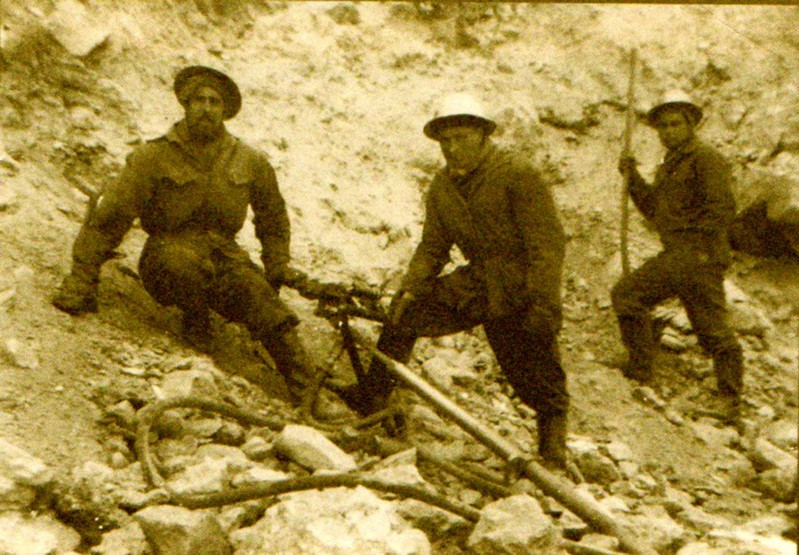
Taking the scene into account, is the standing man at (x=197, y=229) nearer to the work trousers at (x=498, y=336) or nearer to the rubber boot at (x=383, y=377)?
the rubber boot at (x=383, y=377)

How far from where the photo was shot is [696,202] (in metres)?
5.93

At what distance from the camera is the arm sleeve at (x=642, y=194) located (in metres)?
6.29

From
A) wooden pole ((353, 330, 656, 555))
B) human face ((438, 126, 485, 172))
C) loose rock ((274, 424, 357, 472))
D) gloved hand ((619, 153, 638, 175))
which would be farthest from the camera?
gloved hand ((619, 153, 638, 175))

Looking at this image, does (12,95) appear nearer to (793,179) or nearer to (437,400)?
(437,400)

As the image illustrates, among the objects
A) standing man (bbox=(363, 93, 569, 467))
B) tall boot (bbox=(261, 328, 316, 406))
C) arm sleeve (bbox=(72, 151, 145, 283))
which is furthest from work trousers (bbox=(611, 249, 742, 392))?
arm sleeve (bbox=(72, 151, 145, 283))

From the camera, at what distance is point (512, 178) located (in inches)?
182

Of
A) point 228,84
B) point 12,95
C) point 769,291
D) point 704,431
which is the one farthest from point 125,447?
point 769,291

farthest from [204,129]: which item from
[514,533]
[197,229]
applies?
[514,533]

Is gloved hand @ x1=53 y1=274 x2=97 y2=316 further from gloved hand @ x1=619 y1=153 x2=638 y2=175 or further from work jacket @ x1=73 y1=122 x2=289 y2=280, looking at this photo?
gloved hand @ x1=619 y1=153 x2=638 y2=175

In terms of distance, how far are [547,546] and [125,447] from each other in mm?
1748

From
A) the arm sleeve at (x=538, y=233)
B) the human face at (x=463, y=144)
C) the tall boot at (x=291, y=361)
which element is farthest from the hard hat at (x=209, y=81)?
the arm sleeve at (x=538, y=233)

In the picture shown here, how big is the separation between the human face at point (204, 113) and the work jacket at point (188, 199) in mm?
70

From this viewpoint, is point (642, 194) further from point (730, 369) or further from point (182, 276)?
point (182, 276)

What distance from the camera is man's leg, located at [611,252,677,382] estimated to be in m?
5.96
